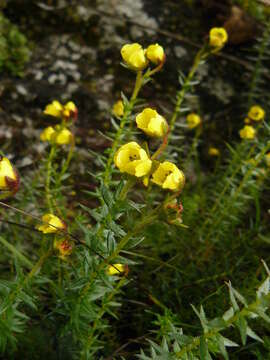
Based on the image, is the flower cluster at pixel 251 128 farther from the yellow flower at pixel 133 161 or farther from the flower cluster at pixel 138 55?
the yellow flower at pixel 133 161

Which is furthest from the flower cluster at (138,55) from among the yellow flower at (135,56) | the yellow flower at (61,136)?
the yellow flower at (61,136)

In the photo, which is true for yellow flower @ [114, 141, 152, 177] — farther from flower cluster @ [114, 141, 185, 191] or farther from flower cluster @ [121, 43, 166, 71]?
flower cluster @ [121, 43, 166, 71]

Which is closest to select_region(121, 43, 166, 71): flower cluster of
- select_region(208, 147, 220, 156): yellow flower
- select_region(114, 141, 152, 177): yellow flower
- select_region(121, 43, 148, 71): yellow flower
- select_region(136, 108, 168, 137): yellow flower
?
select_region(121, 43, 148, 71): yellow flower

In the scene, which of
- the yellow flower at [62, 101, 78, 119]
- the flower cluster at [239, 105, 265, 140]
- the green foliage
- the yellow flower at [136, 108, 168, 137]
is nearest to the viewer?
the yellow flower at [136, 108, 168, 137]

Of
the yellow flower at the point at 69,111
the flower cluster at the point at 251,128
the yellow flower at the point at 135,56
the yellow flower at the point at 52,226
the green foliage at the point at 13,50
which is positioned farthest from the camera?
the green foliage at the point at 13,50

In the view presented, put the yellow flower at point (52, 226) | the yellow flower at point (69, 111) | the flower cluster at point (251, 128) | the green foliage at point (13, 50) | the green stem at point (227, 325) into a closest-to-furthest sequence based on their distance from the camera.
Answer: the green stem at point (227, 325) → the yellow flower at point (52, 226) → the yellow flower at point (69, 111) → the flower cluster at point (251, 128) → the green foliage at point (13, 50)

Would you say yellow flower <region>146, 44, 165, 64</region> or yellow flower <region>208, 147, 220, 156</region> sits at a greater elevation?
yellow flower <region>146, 44, 165, 64</region>

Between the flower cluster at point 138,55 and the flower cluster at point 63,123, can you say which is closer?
the flower cluster at point 138,55

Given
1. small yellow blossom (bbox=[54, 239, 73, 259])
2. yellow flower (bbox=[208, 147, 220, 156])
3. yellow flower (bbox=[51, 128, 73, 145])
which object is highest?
small yellow blossom (bbox=[54, 239, 73, 259])

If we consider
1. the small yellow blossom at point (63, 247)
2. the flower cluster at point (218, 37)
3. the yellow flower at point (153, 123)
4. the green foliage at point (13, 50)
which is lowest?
the green foliage at point (13, 50)
